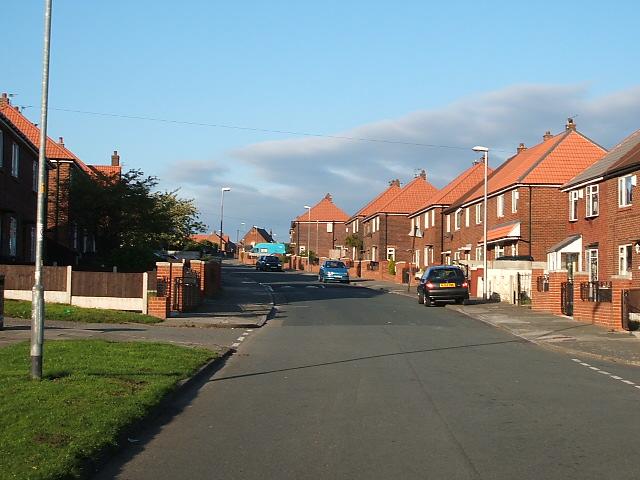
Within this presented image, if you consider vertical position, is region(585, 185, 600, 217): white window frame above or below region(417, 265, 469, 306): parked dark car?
above

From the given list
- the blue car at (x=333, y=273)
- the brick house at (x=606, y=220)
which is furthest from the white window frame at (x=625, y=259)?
the blue car at (x=333, y=273)

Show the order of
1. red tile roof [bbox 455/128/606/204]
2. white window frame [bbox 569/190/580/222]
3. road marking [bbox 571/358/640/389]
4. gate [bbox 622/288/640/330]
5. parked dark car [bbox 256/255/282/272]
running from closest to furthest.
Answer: road marking [bbox 571/358/640/389] < gate [bbox 622/288/640/330] < white window frame [bbox 569/190/580/222] < red tile roof [bbox 455/128/606/204] < parked dark car [bbox 256/255/282/272]

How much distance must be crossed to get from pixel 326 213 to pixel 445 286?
266ft

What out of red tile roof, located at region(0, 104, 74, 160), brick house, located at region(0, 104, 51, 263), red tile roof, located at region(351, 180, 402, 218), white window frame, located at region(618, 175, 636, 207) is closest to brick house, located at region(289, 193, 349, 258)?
red tile roof, located at region(351, 180, 402, 218)

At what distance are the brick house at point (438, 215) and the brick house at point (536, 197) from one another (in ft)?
37.2

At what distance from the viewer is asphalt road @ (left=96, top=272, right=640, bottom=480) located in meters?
7.10

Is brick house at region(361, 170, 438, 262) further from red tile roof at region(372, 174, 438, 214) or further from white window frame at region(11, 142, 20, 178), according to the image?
white window frame at region(11, 142, 20, 178)

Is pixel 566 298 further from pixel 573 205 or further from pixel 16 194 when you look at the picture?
pixel 16 194

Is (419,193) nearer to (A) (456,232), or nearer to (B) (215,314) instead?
(A) (456,232)

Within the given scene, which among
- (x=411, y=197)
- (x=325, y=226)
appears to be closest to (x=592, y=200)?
(x=411, y=197)

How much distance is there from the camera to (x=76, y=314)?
21828mm

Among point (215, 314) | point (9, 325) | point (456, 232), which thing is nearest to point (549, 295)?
point (215, 314)

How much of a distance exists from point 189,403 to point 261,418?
1486 millimetres

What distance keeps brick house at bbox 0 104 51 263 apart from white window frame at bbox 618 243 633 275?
22.9 metres
